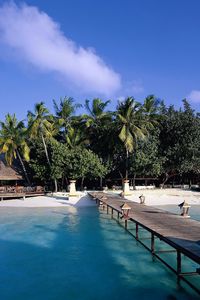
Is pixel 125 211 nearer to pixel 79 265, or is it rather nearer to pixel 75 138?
pixel 79 265

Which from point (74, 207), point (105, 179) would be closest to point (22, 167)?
point (105, 179)

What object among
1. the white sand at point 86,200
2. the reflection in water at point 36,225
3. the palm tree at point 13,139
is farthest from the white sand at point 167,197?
the palm tree at point 13,139

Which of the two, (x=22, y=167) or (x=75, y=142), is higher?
(x=75, y=142)

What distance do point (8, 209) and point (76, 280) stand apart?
14874 mm

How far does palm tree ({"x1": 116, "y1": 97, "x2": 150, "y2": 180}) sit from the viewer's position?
27.8 m

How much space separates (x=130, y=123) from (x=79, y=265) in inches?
780

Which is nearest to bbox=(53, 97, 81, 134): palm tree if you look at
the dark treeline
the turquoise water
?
the dark treeline

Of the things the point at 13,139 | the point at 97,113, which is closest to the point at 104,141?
the point at 97,113

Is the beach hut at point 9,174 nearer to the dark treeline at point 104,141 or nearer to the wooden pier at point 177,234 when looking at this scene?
the dark treeline at point 104,141

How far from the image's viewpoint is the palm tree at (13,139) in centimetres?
2875

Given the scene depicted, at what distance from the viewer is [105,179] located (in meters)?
34.2

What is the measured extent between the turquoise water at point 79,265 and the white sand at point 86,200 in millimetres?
7415

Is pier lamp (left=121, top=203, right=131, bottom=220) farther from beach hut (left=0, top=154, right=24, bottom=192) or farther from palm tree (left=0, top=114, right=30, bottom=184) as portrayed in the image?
beach hut (left=0, top=154, right=24, bottom=192)

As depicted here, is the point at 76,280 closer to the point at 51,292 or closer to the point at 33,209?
the point at 51,292
